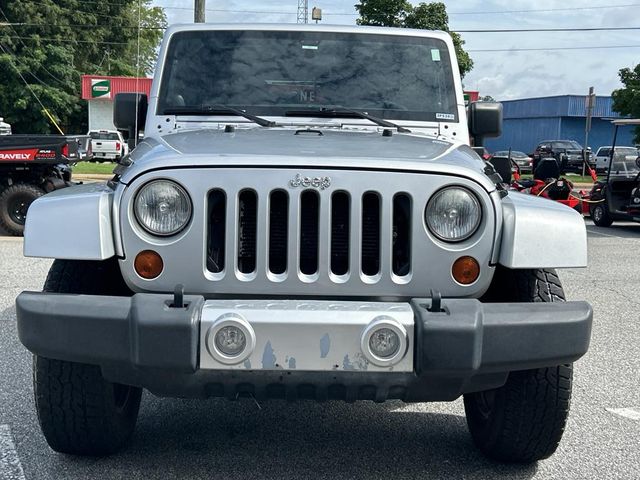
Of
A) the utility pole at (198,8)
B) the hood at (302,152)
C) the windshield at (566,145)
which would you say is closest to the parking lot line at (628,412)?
the hood at (302,152)

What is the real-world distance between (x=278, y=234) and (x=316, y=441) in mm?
1306

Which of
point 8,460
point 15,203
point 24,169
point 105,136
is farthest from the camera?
point 105,136

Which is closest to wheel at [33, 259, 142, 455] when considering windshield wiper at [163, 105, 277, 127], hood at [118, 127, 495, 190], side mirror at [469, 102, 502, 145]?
hood at [118, 127, 495, 190]

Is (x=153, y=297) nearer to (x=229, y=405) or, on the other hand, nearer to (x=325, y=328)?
(x=325, y=328)

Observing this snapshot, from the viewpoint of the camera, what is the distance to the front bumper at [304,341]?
9.81ft

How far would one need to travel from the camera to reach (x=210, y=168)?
325 centimetres

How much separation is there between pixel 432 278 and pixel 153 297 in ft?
3.23

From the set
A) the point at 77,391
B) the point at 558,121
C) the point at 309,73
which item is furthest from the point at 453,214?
the point at 558,121

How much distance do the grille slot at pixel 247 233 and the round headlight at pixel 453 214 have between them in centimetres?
63

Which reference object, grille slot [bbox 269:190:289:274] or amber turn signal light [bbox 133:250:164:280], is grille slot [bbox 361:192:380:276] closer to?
grille slot [bbox 269:190:289:274]

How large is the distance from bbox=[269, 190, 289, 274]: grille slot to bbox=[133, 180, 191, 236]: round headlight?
0.31 meters

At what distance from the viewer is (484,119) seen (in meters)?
5.00

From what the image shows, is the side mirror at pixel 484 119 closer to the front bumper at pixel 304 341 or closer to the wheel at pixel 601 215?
the front bumper at pixel 304 341

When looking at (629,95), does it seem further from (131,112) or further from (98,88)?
(131,112)
